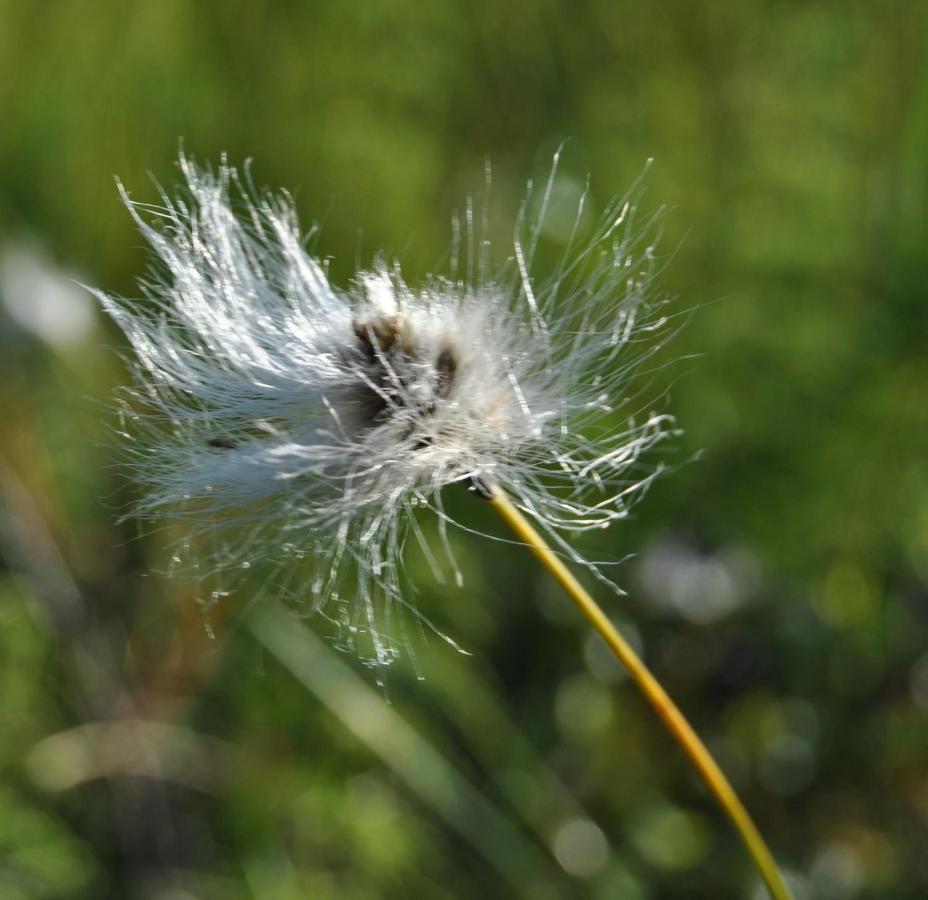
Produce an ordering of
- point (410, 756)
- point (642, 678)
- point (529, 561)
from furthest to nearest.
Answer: point (529, 561), point (410, 756), point (642, 678)

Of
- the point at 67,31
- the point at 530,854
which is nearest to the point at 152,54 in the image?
the point at 67,31

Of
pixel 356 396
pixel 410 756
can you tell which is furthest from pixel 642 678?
pixel 410 756

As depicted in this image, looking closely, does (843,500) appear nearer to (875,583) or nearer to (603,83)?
(875,583)

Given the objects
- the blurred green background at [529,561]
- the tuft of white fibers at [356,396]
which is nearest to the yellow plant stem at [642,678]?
the tuft of white fibers at [356,396]

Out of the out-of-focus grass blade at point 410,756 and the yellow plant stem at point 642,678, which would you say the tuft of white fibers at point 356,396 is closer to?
the yellow plant stem at point 642,678

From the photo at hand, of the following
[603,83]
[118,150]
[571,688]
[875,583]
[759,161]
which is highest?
[118,150]

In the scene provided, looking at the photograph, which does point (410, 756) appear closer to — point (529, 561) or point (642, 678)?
point (529, 561)
